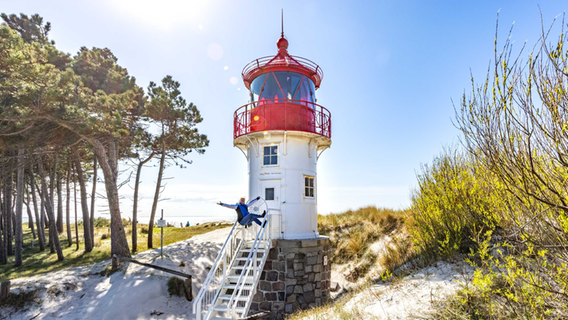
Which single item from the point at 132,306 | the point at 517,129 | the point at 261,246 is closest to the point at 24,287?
the point at 132,306

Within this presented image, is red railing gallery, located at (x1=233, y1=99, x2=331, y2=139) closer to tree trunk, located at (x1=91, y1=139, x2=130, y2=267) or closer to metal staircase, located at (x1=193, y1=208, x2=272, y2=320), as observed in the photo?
metal staircase, located at (x1=193, y1=208, x2=272, y2=320)

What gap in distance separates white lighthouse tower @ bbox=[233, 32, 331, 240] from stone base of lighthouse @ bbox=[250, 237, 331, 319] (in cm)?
73

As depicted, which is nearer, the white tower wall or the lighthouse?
the lighthouse

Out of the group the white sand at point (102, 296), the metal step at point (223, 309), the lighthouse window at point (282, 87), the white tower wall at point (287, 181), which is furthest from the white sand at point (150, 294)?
the lighthouse window at point (282, 87)

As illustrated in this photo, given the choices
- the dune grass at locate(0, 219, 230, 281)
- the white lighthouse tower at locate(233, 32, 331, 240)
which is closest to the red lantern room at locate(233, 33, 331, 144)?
the white lighthouse tower at locate(233, 32, 331, 240)

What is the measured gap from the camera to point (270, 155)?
482 inches

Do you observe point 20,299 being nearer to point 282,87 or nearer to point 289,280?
point 289,280

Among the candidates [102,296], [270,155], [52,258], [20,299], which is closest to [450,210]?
[270,155]

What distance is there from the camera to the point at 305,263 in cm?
1126

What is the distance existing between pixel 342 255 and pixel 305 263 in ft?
18.8

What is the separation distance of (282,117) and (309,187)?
10.5ft

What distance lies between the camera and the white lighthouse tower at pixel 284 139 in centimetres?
1191

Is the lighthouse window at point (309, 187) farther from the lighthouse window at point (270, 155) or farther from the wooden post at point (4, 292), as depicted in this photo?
the wooden post at point (4, 292)

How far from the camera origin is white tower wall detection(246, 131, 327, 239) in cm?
1190
